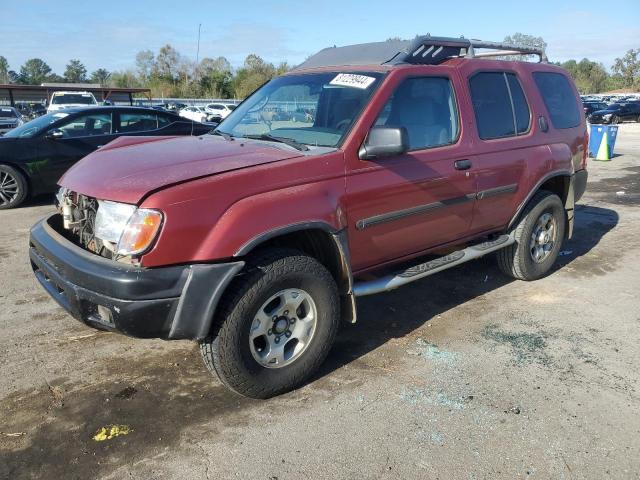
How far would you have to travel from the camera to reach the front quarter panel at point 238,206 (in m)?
2.72

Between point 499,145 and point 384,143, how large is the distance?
5.07ft

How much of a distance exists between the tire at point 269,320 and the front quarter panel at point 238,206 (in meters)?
0.22

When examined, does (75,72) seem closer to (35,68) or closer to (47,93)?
(35,68)

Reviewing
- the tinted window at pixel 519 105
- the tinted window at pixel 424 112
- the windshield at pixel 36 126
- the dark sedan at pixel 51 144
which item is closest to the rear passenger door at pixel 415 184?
the tinted window at pixel 424 112

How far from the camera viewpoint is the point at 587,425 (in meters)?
2.98

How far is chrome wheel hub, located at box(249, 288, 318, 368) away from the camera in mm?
3121

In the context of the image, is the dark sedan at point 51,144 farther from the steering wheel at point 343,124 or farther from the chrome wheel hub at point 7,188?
the steering wheel at point 343,124

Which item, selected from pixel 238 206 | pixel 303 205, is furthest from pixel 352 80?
pixel 238 206

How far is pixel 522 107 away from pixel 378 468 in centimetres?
349

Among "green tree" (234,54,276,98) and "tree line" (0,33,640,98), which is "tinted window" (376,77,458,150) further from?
"green tree" (234,54,276,98)

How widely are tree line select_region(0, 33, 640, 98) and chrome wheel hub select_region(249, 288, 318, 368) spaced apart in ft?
20.8

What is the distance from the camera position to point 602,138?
1480 cm

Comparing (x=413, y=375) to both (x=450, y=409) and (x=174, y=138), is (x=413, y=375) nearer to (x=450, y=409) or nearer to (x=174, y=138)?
(x=450, y=409)

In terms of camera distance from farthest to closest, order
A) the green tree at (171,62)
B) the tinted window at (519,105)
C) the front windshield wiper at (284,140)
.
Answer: the green tree at (171,62) → the tinted window at (519,105) → the front windshield wiper at (284,140)
